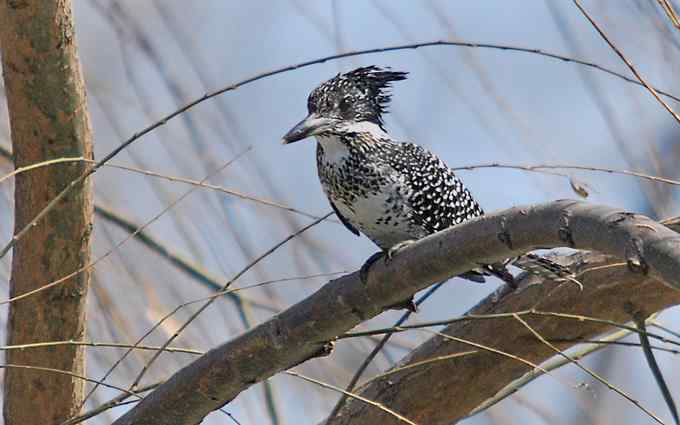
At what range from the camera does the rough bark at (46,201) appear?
2.73 meters

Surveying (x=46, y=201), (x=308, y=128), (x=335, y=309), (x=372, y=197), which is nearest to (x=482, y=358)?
(x=372, y=197)

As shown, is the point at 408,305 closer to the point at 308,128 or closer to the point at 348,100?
the point at 308,128

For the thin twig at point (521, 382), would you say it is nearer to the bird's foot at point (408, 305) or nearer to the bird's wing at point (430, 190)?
the bird's foot at point (408, 305)

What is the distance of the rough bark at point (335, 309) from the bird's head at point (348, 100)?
112 cm

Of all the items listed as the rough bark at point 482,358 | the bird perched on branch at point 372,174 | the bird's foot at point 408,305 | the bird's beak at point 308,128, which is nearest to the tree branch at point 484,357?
the rough bark at point 482,358

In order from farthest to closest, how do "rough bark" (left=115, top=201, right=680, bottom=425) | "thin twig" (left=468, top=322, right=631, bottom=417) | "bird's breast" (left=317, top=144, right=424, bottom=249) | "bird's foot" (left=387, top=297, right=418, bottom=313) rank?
1. "bird's breast" (left=317, top=144, right=424, bottom=249)
2. "thin twig" (left=468, top=322, right=631, bottom=417)
3. "bird's foot" (left=387, top=297, right=418, bottom=313)
4. "rough bark" (left=115, top=201, right=680, bottom=425)

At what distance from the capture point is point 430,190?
11.8 feet

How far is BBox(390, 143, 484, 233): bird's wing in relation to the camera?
11.7 feet

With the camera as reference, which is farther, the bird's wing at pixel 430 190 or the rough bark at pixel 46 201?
the bird's wing at pixel 430 190

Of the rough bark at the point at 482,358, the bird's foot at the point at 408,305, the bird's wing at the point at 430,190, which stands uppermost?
the bird's wing at the point at 430,190

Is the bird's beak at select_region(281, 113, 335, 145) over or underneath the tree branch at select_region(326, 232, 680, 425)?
over

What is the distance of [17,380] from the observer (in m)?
2.95

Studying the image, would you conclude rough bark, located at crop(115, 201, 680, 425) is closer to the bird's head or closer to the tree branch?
the tree branch

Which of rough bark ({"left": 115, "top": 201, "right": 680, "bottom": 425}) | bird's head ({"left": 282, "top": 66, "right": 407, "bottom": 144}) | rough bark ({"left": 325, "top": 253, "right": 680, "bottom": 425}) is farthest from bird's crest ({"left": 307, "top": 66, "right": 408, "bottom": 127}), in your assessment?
rough bark ({"left": 115, "top": 201, "right": 680, "bottom": 425})
